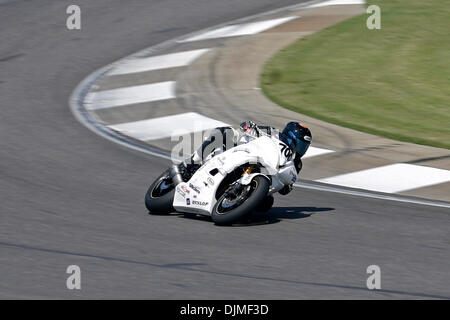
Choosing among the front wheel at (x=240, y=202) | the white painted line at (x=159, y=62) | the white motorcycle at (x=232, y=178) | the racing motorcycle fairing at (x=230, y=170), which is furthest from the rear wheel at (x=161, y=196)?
the white painted line at (x=159, y=62)

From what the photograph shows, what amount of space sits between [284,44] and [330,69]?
1.71 meters

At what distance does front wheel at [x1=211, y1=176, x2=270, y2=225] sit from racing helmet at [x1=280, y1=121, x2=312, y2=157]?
680 millimetres

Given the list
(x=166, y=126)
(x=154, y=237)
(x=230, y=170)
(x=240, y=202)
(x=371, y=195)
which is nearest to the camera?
(x=154, y=237)

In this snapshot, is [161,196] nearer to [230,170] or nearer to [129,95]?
[230,170]

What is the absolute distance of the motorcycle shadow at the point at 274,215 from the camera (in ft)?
30.6

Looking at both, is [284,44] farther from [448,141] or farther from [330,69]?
[448,141]

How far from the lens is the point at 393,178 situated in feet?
37.3

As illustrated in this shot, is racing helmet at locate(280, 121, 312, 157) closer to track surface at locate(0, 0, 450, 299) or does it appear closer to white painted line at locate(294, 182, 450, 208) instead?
track surface at locate(0, 0, 450, 299)

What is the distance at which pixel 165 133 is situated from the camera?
13359 millimetres

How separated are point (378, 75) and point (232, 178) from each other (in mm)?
7958

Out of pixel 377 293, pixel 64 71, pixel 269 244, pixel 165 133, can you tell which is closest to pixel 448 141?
pixel 165 133

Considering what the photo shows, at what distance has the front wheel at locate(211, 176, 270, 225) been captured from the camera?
8.69 meters

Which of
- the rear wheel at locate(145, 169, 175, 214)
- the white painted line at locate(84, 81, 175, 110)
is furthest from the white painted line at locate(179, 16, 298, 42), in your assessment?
the rear wheel at locate(145, 169, 175, 214)

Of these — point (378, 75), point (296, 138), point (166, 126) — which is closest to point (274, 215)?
point (296, 138)
